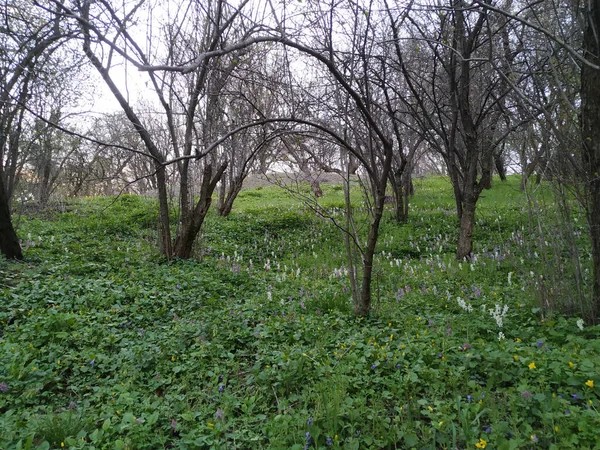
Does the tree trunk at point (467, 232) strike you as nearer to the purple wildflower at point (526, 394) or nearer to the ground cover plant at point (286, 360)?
the ground cover plant at point (286, 360)

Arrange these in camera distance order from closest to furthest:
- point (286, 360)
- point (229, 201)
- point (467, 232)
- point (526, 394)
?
point (526, 394) → point (286, 360) → point (467, 232) → point (229, 201)

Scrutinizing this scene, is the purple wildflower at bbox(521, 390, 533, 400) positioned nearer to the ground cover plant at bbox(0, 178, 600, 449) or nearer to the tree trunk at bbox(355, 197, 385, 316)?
the ground cover plant at bbox(0, 178, 600, 449)

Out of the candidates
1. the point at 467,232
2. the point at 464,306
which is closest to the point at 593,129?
the point at 464,306

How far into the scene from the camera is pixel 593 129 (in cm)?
390

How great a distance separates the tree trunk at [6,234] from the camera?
289 inches

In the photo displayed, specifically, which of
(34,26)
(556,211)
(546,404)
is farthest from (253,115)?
(546,404)

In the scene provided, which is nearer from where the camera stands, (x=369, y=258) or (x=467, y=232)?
(x=369, y=258)

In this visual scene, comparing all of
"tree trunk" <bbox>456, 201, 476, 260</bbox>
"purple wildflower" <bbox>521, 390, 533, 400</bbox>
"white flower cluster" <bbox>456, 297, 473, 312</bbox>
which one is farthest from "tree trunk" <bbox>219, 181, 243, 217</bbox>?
"purple wildflower" <bbox>521, 390, 533, 400</bbox>

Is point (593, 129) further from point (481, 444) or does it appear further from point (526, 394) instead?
point (481, 444)

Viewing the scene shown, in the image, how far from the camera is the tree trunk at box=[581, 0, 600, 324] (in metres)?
3.86

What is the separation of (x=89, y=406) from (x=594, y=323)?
4932 mm

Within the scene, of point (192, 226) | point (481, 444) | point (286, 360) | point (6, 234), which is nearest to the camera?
point (481, 444)

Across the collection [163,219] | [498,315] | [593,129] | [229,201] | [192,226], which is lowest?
[498,315]

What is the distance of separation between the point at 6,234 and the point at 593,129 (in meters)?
9.10
